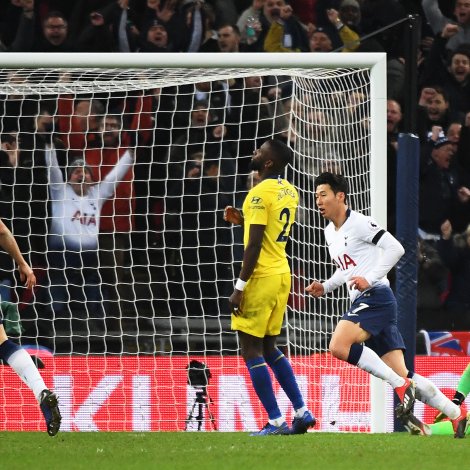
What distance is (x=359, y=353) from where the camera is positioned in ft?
28.3

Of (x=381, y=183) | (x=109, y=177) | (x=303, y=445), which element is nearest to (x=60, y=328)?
(x=109, y=177)

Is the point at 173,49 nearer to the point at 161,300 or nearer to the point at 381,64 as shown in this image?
the point at 161,300

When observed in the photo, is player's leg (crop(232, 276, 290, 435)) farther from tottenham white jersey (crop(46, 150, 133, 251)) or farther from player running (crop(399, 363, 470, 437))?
tottenham white jersey (crop(46, 150, 133, 251))

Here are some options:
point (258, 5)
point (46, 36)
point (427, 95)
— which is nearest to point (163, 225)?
point (46, 36)

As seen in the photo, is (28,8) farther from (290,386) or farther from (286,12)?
(290,386)

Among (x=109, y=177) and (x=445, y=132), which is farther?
(x=445, y=132)

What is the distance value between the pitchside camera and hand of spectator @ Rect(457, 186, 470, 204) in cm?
411

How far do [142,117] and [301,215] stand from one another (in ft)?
7.06

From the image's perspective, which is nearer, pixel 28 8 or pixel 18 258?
pixel 18 258

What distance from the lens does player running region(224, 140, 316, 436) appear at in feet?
28.6

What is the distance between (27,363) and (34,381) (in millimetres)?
140

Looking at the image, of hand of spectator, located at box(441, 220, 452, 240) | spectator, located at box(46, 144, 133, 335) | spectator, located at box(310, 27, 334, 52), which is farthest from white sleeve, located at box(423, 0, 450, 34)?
spectator, located at box(46, 144, 133, 335)

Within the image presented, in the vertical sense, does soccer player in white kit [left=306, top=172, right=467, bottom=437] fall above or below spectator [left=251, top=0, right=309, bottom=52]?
below

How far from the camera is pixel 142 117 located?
12.4m
